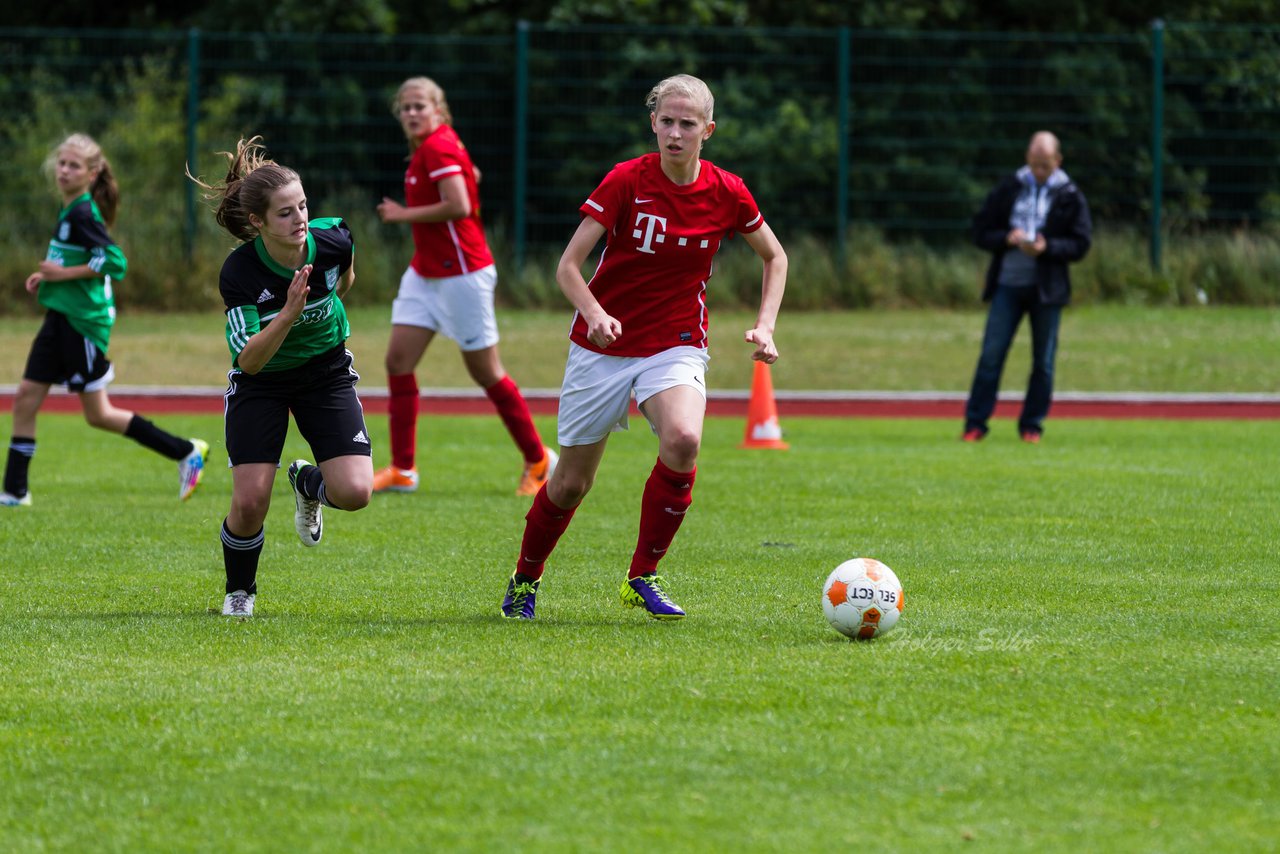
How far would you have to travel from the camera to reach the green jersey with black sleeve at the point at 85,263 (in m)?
9.76

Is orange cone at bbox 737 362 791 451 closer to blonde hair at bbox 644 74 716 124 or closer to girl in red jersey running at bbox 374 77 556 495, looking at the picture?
girl in red jersey running at bbox 374 77 556 495

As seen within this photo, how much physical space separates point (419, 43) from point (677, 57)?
128 inches

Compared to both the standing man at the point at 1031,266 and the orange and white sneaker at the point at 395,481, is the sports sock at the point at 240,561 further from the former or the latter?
the standing man at the point at 1031,266

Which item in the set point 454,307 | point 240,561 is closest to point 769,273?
point 240,561

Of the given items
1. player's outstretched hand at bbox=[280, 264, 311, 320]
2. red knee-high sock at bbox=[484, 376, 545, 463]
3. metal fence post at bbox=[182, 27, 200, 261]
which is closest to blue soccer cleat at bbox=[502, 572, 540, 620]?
player's outstretched hand at bbox=[280, 264, 311, 320]

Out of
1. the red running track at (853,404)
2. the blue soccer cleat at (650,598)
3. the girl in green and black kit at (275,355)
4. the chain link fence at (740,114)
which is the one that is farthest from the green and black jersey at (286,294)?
the chain link fence at (740,114)

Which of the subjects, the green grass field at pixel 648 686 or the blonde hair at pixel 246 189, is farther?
the blonde hair at pixel 246 189

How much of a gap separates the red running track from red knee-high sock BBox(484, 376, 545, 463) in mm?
5196

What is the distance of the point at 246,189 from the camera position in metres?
6.23

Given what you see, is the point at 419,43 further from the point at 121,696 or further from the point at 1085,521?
the point at 121,696

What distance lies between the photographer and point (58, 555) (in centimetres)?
793

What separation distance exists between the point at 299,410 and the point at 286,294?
50 cm

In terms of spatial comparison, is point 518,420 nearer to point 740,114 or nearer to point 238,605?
point 238,605

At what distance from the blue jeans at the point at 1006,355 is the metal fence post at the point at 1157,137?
9741 millimetres
